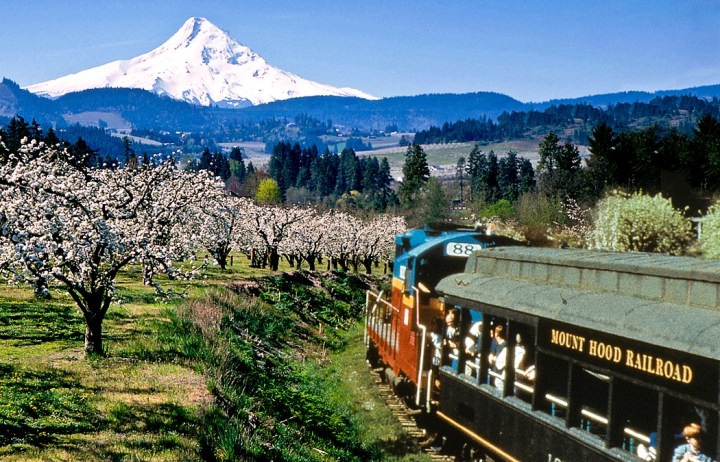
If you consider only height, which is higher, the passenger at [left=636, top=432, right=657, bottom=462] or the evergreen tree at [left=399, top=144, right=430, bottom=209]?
the passenger at [left=636, top=432, right=657, bottom=462]

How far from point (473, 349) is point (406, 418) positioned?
20.8ft

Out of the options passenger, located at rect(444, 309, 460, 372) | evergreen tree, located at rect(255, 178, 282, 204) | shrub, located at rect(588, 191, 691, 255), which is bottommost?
evergreen tree, located at rect(255, 178, 282, 204)

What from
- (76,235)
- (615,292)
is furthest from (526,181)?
(615,292)

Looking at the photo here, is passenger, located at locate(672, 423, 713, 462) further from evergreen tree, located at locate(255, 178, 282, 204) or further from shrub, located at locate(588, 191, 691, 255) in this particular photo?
evergreen tree, located at locate(255, 178, 282, 204)

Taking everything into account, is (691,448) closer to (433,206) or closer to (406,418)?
(406,418)

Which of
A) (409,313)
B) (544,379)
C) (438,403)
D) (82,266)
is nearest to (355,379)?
(409,313)

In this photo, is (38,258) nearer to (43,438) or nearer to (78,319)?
(43,438)

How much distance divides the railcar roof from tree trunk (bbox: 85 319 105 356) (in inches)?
386

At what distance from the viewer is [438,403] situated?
1588cm

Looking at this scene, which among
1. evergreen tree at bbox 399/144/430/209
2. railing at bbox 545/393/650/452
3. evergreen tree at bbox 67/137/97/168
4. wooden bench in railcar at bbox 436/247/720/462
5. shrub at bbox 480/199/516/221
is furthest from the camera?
evergreen tree at bbox 399/144/430/209

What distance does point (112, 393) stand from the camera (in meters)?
15.2

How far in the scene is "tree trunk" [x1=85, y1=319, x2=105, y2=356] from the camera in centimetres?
1847

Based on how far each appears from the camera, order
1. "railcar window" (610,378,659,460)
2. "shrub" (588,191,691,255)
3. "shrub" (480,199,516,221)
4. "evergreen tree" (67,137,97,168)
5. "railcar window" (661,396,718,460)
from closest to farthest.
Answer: "railcar window" (661,396,718,460), "railcar window" (610,378,659,460), "evergreen tree" (67,137,97,168), "shrub" (588,191,691,255), "shrub" (480,199,516,221)

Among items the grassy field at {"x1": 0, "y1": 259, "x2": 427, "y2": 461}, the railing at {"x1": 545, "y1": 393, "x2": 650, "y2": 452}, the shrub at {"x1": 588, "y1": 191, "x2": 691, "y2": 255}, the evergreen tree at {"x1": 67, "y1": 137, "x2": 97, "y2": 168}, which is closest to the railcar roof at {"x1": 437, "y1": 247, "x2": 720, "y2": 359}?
the railing at {"x1": 545, "y1": 393, "x2": 650, "y2": 452}
